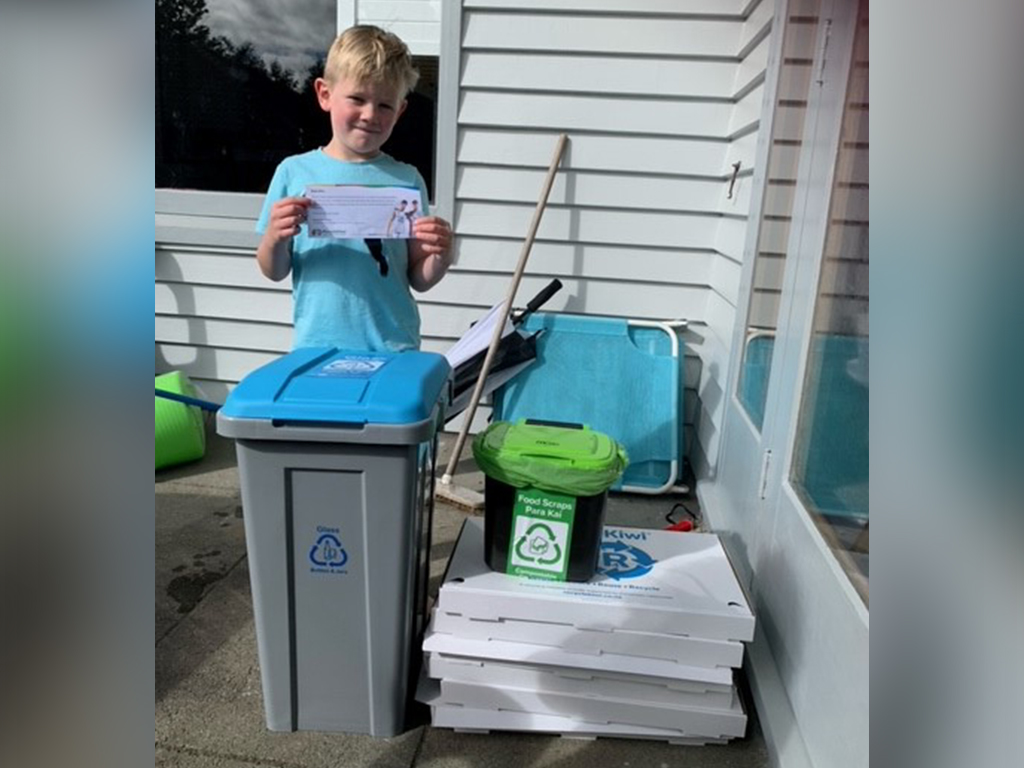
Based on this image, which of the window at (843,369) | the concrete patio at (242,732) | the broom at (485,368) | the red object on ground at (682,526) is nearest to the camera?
the window at (843,369)

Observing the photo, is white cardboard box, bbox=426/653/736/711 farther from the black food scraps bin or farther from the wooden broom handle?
the wooden broom handle

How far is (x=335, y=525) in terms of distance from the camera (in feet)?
5.50

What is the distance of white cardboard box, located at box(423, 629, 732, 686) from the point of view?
180 centimetres

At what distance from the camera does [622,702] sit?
6.04 feet

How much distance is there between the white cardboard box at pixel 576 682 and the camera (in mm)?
1832

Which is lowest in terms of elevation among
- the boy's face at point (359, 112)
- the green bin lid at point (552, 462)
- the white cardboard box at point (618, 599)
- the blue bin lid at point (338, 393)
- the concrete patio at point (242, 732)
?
the concrete patio at point (242, 732)

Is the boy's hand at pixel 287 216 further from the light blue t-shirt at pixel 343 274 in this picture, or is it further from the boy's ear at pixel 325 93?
the boy's ear at pixel 325 93

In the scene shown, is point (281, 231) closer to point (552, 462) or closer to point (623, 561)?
point (552, 462)

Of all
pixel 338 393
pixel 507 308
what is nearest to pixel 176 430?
pixel 507 308

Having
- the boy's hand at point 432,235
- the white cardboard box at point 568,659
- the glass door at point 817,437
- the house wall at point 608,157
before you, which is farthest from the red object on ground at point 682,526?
the boy's hand at point 432,235
